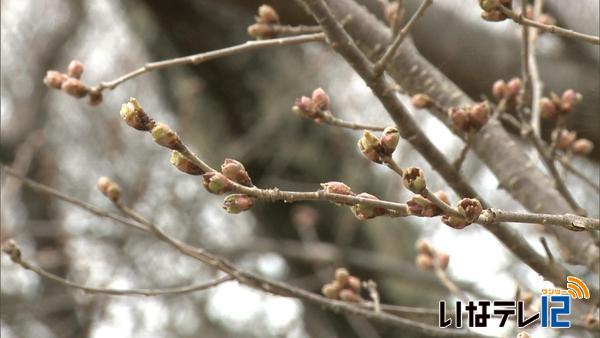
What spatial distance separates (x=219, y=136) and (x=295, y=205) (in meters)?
0.60

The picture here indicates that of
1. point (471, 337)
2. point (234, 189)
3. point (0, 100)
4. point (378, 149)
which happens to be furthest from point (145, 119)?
point (0, 100)

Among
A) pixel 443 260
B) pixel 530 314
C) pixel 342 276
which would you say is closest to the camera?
A: pixel 530 314

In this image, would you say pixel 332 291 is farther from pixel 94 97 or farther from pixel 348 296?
pixel 94 97

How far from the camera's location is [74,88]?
1.60 meters

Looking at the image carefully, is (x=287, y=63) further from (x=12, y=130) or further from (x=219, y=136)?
(x=12, y=130)

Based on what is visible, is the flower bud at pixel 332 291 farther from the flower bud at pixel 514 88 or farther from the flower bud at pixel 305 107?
the flower bud at pixel 514 88

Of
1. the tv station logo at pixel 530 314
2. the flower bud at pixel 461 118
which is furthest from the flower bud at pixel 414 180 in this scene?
the tv station logo at pixel 530 314

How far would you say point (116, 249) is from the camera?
4.54 m

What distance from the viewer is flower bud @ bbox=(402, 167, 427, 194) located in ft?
3.19

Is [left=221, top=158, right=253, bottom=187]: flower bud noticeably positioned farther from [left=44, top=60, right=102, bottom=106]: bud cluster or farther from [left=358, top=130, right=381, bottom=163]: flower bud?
[left=44, top=60, right=102, bottom=106]: bud cluster

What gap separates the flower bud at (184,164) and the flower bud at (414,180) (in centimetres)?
28

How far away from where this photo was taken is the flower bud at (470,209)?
0.96 meters

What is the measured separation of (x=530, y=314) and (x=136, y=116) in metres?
1.11

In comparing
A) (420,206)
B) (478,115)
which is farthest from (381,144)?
(478,115)
